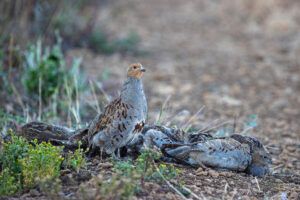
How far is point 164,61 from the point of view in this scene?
11016 mm

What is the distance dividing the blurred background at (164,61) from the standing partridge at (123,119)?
3.11ft

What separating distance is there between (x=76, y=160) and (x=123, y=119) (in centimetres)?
43

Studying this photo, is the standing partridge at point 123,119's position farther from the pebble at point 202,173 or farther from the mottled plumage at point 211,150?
the pebble at point 202,173

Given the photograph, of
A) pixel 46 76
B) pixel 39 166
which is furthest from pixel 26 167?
pixel 46 76

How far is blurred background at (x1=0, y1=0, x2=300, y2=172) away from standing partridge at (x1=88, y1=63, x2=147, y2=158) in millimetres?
947

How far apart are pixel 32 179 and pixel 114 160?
66 cm

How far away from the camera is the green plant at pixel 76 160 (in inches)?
182

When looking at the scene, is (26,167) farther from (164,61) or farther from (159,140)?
(164,61)

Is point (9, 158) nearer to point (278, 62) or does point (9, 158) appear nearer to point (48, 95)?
point (48, 95)

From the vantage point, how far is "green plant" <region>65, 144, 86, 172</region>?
182 inches

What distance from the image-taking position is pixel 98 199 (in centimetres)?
406

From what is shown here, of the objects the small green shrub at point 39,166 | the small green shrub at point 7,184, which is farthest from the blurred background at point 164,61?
the small green shrub at point 7,184

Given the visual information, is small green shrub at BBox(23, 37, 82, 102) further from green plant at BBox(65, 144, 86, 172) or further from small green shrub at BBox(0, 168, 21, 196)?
small green shrub at BBox(0, 168, 21, 196)

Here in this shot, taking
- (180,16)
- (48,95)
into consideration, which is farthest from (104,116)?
(180,16)
